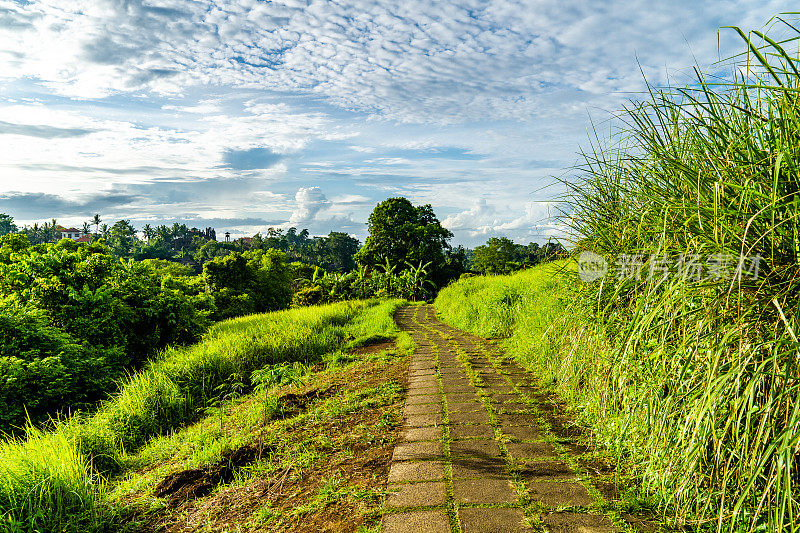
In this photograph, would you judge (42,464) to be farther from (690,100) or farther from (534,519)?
(690,100)

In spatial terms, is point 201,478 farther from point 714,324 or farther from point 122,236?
point 122,236

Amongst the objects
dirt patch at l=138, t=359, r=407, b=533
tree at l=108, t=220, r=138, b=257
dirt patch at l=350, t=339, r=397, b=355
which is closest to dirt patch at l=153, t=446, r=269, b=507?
dirt patch at l=138, t=359, r=407, b=533

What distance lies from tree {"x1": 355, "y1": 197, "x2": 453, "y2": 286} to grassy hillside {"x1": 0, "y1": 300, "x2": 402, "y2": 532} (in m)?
15.0

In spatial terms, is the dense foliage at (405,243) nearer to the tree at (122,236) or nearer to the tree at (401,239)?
the tree at (401,239)

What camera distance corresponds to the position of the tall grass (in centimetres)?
172

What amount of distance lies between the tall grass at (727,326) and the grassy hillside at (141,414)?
311 cm

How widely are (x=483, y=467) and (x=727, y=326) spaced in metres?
1.60

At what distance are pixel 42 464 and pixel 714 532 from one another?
159 inches

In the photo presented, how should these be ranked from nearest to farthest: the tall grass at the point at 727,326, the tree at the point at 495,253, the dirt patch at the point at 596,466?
the tall grass at the point at 727,326, the dirt patch at the point at 596,466, the tree at the point at 495,253

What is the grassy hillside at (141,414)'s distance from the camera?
8.93 feet

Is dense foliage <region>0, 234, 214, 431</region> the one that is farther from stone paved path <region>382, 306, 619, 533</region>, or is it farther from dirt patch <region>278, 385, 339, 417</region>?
stone paved path <region>382, 306, 619, 533</region>

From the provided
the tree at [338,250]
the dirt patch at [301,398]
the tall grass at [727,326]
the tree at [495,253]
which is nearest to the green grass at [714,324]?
the tall grass at [727,326]
